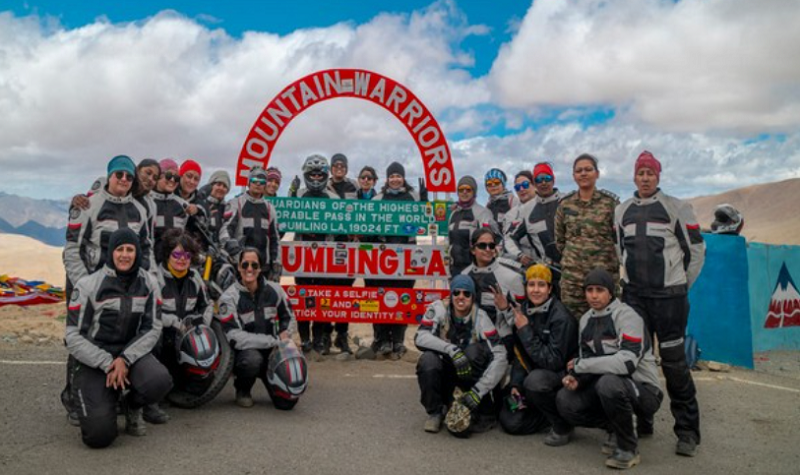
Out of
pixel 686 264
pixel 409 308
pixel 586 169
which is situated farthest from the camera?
pixel 409 308

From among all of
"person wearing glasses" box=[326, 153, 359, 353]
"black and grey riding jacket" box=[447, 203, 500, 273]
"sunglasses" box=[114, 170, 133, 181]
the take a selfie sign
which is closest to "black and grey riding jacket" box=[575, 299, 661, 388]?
"black and grey riding jacket" box=[447, 203, 500, 273]

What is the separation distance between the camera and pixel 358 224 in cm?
895

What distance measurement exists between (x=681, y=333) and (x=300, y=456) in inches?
120

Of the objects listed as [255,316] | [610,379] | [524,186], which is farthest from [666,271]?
[255,316]

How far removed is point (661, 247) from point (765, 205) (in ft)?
331

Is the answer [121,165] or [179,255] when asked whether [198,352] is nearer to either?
[179,255]

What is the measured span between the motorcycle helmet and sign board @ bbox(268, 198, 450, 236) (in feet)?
9.78

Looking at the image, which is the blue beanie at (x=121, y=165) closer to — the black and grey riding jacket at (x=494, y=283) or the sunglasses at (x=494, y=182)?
the black and grey riding jacket at (x=494, y=283)

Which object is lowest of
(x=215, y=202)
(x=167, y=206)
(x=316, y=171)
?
(x=167, y=206)

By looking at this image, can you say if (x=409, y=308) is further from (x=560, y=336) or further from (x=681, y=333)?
(x=681, y=333)

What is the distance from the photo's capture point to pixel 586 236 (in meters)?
5.89

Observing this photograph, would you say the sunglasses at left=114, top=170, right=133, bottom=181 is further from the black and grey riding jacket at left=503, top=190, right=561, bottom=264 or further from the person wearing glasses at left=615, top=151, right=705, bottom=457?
the person wearing glasses at left=615, top=151, right=705, bottom=457

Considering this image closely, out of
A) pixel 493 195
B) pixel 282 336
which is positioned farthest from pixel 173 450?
pixel 493 195

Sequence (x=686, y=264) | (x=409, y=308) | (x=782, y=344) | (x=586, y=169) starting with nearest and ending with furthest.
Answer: (x=686, y=264) → (x=586, y=169) → (x=409, y=308) → (x=782, y=344)
